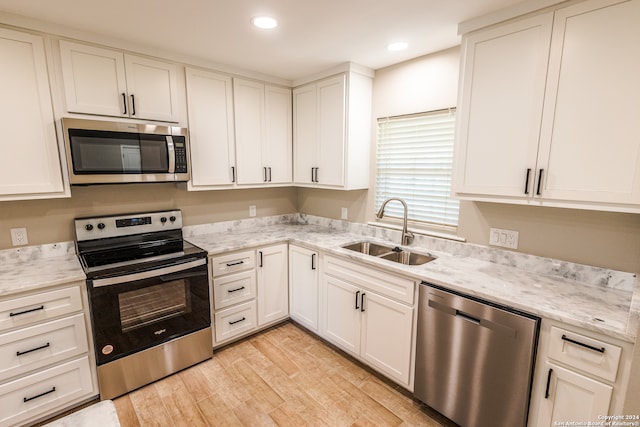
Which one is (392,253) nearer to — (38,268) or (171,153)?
(171,153)

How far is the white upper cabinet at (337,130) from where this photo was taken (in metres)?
2.72

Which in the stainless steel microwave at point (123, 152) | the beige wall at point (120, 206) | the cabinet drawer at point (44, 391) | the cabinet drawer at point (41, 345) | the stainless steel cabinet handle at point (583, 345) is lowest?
the cabinet drawer at point (44, 391)

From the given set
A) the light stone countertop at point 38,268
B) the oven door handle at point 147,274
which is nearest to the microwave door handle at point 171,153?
the oven door handle at point 147,274

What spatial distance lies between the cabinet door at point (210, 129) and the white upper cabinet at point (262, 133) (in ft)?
0.29

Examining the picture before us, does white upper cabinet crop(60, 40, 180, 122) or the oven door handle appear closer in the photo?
the oven door handle

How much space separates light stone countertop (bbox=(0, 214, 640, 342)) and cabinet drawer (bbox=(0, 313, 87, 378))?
259 millimetres

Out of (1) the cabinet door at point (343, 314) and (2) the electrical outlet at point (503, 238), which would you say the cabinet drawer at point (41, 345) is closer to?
(1) the cabinet door at point (343, 314)

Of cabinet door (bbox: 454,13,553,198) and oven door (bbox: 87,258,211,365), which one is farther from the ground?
cabinet door (bbox: 454,13,553,198)

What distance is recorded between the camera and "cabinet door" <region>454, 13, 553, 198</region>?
1648mm

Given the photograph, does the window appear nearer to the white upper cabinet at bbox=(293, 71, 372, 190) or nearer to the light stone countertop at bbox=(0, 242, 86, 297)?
the white upper cabinet at bbox=(293, 71, 372, 190)

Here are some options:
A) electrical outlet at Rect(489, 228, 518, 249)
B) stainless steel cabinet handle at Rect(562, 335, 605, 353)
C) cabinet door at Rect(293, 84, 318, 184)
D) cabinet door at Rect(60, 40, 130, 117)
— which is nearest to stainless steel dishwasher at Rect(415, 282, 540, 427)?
stainless steel cabinet handle at Rect(562, 335, 605, 353)

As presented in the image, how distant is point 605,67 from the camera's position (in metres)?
1.44

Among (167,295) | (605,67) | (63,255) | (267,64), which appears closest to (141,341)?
(167,295)

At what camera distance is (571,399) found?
139cm
